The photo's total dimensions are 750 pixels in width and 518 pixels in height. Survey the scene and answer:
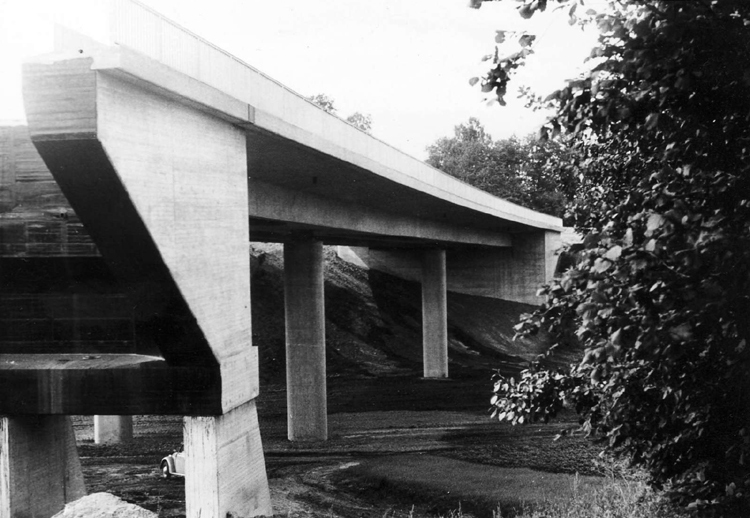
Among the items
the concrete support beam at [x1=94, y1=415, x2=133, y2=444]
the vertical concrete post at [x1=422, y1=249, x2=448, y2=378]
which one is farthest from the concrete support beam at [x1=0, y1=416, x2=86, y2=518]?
the vertical concrete post at [x1=422, y1=249, x2=448, y2=378]

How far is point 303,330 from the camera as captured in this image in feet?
72.8

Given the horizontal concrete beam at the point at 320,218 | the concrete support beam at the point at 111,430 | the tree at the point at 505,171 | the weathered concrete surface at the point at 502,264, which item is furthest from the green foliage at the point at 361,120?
the concrete support beam at the point at 111,430

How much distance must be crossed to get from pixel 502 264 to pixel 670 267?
41121mm

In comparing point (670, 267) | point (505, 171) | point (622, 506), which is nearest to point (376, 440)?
point (622, 506)

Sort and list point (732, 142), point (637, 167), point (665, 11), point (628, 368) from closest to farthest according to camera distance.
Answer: point (665, 11) → point (732, 142) → point (628, 368) → point (637, 167)

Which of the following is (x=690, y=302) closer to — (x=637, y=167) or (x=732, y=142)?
(x=732, y=142)

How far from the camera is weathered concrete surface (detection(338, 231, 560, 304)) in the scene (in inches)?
1741

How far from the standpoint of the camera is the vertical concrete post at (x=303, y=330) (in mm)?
22016

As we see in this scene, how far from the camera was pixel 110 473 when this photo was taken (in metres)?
16.5

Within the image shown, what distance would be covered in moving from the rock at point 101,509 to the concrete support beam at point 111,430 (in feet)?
40.5

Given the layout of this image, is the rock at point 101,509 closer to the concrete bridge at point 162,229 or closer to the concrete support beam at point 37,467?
the concrete bridge at point 162,229

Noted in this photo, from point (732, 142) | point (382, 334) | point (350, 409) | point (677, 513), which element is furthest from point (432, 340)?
point (732, 142)

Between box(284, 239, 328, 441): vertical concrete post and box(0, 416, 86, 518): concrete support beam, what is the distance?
1032 cm

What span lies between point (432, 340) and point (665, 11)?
105 ft
